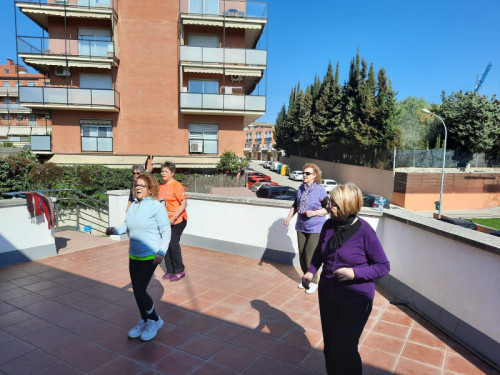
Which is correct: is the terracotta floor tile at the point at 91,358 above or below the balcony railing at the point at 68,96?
below

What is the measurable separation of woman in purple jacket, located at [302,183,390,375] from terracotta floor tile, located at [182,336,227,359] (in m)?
1.28

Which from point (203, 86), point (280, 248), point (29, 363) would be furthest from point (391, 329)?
point (203, 86)

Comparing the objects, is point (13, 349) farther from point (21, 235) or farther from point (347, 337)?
point (347, 337)

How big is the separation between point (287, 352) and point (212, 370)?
773mm

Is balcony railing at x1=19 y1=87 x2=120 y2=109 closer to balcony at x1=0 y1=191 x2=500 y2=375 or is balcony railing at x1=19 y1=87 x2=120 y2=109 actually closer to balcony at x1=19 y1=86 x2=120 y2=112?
balcony at x1=19 y1=86 x2=120 y2=112

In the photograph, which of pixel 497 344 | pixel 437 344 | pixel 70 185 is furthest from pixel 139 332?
pixel 70 185

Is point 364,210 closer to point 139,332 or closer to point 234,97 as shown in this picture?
point 139,332

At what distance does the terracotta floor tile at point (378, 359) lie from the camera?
3.09 meters

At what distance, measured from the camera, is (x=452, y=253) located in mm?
3658

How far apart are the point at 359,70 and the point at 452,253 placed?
36.2m

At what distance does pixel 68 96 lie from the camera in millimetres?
20359

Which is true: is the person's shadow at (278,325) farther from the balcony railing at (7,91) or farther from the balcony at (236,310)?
the balcony railing at (7,91)

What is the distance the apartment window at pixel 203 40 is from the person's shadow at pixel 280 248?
785 inches

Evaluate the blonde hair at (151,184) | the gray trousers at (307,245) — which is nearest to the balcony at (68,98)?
the gray trousers at (307,245)
